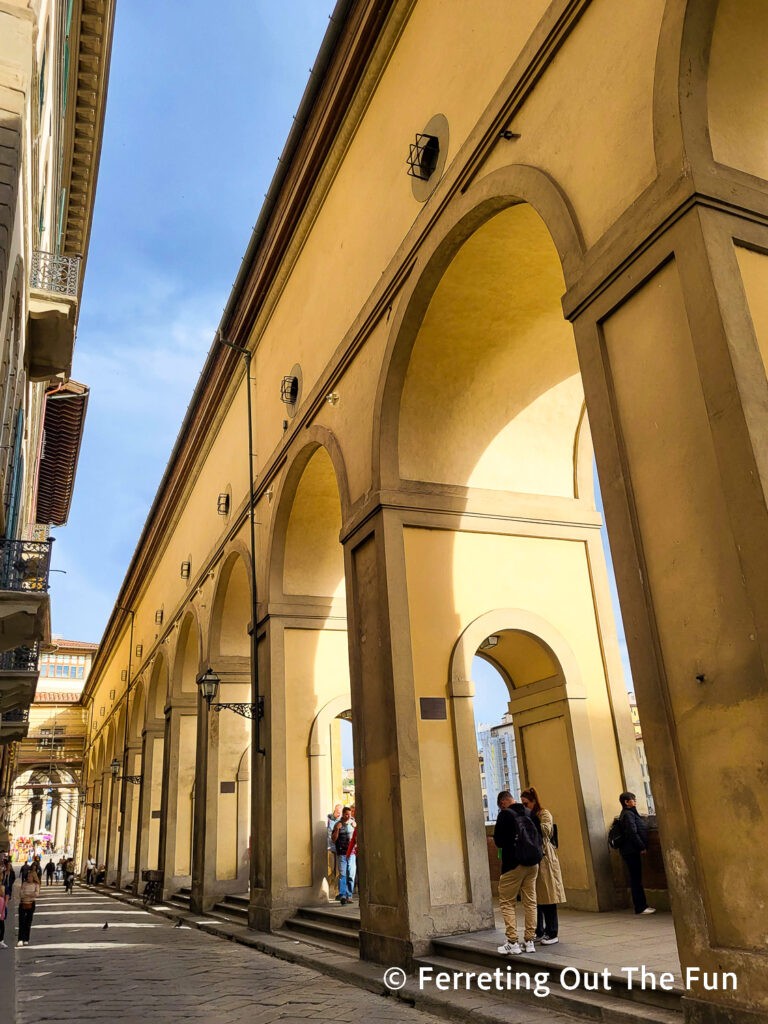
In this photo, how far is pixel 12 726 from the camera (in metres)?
14.0

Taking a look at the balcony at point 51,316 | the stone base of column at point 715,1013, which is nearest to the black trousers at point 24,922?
the balcony at point 51,316

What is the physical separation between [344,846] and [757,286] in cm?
929

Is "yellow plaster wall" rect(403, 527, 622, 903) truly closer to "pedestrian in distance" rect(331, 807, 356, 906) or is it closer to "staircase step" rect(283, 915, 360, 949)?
"staircase step" rect(283, 915, 360, 949)

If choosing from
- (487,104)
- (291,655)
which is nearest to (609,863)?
(291,655)

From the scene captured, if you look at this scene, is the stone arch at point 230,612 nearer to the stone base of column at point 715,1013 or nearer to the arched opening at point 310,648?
the arched opening at point 310,648

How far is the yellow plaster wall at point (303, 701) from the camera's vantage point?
11.0 m

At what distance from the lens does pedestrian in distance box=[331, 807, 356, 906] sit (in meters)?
10.9

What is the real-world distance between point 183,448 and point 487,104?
46.6ft

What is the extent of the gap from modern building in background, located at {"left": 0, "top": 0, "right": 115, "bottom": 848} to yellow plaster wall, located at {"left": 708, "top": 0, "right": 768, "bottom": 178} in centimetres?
592

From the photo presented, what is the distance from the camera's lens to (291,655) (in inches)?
465

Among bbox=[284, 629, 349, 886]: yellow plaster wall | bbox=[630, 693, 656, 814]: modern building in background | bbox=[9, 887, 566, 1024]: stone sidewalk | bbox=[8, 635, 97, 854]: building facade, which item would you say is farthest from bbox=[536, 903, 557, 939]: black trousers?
bbox=[8, 635, 97, 854]: building facade

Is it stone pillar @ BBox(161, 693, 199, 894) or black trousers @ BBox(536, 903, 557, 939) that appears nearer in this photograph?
black trousers @ BBox(536, 903, 557, 939)

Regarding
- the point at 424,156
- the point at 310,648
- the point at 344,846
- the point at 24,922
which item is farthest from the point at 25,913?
the point at 424,156

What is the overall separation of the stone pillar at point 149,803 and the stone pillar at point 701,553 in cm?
1982
